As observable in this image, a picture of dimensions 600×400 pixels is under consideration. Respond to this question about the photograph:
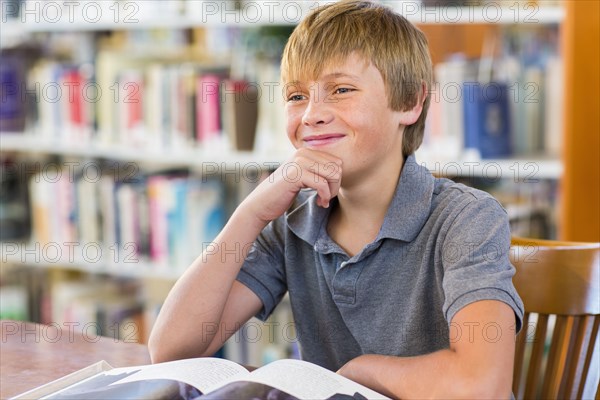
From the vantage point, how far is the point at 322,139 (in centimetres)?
106

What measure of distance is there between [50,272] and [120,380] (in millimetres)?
2128

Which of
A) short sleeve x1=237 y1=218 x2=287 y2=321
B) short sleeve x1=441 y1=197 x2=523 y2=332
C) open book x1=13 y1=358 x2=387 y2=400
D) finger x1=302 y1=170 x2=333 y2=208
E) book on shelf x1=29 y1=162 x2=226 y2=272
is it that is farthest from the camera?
book on shelf x1=29 y1=162 x2=226 y2=272

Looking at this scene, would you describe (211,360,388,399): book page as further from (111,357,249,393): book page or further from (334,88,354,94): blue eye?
(334,88,354,94): blue eye

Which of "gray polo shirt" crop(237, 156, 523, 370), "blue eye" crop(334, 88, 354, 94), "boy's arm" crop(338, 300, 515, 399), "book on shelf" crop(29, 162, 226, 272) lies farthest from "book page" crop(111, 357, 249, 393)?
"book on shelf" crop(29, 162, 226, 272)

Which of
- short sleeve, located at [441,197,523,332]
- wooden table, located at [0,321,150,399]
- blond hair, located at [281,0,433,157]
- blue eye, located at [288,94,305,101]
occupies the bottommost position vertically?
wooden table, located at [0,321,150,399]

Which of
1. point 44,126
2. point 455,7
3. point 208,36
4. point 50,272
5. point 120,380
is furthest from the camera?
point 50,272

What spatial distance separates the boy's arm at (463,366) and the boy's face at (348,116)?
277mm

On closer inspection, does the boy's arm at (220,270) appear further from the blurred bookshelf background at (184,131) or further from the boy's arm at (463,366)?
the blurred bookshelf background at (184,131)

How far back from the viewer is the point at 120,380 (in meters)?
0.85

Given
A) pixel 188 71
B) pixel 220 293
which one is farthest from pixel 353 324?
pixel 188 71

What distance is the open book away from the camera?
0.78 meters

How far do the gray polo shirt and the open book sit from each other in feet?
0.53

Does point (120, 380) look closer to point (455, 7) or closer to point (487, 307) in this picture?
point (487, 307)

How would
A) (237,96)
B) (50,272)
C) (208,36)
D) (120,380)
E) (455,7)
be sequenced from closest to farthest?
(120,380)
(455,7)
(237,96)
(208,36)
(50,272)
